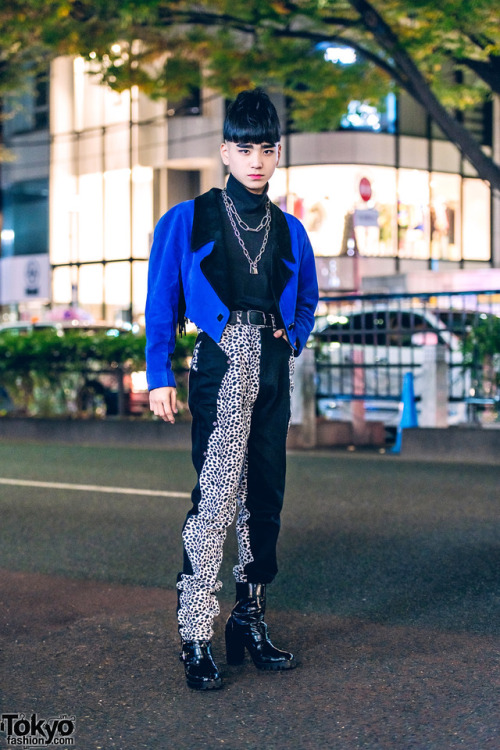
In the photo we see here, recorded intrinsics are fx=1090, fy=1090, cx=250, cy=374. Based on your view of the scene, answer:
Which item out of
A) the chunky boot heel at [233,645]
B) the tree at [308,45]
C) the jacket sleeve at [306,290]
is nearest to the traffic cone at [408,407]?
the tree at [308,45]

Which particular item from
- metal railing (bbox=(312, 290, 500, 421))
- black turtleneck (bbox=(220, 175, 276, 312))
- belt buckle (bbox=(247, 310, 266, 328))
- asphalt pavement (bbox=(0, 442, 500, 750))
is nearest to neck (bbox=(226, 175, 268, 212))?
black turtleneck (bbox=(220, 175, 276, 312))

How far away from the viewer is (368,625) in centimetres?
449

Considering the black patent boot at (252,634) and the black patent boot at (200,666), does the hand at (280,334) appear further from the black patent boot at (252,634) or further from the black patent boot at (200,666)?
the black patent boot at (200,666)

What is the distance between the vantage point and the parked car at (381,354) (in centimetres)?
1207

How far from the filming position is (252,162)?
380 cm

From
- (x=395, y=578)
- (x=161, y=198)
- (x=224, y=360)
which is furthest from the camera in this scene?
(x=161, y=198)

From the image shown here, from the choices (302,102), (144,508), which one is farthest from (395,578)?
(302,102)

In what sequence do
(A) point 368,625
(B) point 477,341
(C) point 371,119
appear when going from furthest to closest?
(C) point 371,119
(B) point 477,341
(A) point 368,625

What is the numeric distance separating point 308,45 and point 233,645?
41.8 ft

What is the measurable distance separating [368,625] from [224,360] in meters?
1.44

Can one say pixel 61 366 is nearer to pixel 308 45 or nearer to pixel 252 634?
pixel 308 45

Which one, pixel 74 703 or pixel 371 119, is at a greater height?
pixel 371 119

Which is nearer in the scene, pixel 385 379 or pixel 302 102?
pixel 385 379

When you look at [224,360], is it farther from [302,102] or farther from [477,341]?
[302,102]
